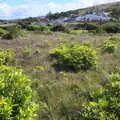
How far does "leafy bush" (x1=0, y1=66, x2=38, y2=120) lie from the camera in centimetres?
526

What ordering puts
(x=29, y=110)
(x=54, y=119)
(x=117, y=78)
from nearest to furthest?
(x=29, y=110) < (x=54, y=119) < (x=117, y=78)

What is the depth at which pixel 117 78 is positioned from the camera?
790 centimetres

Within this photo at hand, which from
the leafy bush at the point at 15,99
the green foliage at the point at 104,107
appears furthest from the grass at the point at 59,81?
the leafy bush at the point at 15,99

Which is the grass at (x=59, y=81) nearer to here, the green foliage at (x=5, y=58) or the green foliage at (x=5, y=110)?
the green foliage at (x=5, y=58)

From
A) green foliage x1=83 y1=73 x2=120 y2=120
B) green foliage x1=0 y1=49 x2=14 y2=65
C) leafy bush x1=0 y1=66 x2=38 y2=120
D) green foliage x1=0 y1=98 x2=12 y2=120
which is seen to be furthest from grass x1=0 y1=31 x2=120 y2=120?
green foliage x1=0 y1=98 x2=12 y2=120

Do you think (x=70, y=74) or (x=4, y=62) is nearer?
(x=70, y=74)

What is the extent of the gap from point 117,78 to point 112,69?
2641mm

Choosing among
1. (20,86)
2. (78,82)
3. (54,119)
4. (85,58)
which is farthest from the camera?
(85,58)

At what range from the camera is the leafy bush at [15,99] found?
5258 mm

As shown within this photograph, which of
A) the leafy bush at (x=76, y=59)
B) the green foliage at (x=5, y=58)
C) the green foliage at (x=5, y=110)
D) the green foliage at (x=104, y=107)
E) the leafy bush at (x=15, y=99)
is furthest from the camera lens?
the green foliage at (x=5, y=58)

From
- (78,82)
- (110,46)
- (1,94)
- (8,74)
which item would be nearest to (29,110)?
(1,94)

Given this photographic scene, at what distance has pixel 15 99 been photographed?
593cm

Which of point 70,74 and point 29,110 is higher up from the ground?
point 29,110

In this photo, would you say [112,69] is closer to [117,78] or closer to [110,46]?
[117,78]
